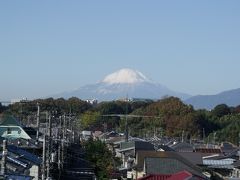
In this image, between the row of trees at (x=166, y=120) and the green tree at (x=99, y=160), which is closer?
the green tree at (x=99, y=160)

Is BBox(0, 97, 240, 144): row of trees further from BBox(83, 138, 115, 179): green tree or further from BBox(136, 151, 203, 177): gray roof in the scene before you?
BBox(136, 151, 203, 177): gray roof

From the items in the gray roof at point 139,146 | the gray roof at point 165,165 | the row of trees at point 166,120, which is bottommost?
the gray roof at point 165,165

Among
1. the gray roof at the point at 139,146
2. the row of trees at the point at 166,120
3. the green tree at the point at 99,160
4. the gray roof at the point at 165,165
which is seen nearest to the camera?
the gray roof at the point at 165,165

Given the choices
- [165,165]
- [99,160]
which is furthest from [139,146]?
[165,165]

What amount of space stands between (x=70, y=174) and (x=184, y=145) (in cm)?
2599

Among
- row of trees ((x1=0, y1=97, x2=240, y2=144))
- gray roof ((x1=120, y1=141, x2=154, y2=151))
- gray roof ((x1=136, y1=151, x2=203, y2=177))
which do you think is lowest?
Answer: gray roof ((x1=136, y1=151, x2=203, y2=177))

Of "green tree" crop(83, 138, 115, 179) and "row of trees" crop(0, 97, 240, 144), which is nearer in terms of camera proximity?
"green tree" crop(83, 138, 115, 179)

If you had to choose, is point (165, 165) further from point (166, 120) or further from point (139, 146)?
point (166, 120)

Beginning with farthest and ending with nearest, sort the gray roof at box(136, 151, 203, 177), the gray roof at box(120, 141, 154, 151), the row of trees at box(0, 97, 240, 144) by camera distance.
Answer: the row of trees at box(0, 97, 240, 144)
the gray roof at box(120, 141, 154, 151)
the gray roof at box(136, 151, 203, 177)

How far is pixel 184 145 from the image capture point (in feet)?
155

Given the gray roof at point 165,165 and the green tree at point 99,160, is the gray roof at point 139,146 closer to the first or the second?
the green tree at point 99,160

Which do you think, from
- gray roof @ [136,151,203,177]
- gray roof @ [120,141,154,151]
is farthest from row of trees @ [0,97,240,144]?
gray roof @ [136,151,203,177]

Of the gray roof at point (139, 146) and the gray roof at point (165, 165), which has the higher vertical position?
the gray roof at point (139, 146)

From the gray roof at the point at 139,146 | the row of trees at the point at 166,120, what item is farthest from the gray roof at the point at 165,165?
the row of trees at the point at 166,120
